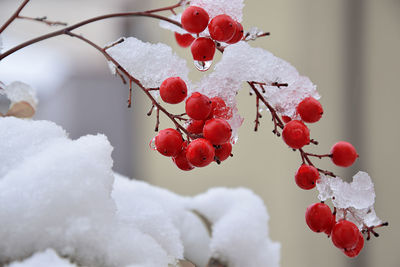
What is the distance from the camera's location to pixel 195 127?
240 millimetres

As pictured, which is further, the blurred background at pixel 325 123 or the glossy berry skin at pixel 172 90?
the blurred background at pixel 325 123

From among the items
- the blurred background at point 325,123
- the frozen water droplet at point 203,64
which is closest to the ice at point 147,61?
the frozen water droplet at point 203,64

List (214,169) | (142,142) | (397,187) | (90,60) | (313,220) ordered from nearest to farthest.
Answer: (313,220) → (397,187) → (214,169) → (142,142) → (90,60)

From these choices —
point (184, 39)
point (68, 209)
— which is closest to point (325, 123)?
point (184, 39)

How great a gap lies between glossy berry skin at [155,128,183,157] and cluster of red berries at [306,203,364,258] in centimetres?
8

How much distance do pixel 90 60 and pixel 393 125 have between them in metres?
1.71

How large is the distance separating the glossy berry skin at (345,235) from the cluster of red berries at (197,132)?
0.23ft

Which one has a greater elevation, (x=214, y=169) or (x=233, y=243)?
(x=233, y=243)

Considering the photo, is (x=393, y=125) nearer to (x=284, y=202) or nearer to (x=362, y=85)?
(x=362, y=85)

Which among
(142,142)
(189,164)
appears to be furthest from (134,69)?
(142,142)

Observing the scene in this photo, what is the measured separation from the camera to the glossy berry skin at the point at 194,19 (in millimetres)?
223

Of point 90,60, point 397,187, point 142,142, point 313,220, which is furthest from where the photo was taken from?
point 90,60

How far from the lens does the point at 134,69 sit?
0.24m

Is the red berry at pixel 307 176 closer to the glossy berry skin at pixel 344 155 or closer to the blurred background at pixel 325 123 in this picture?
the glossy berry skin at pixel 344 155
